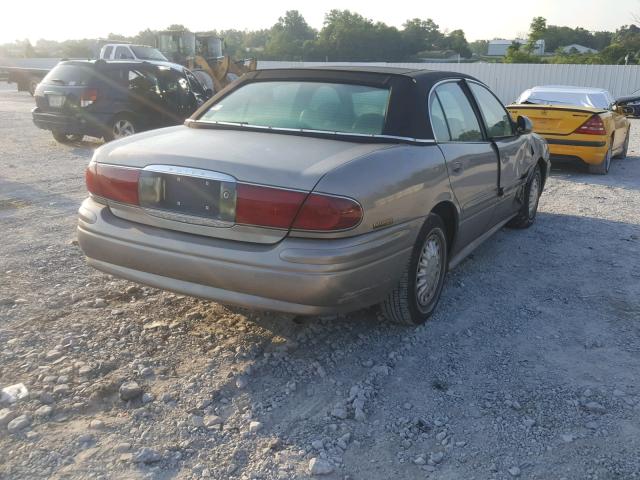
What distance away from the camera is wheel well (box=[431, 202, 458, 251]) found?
3.96 meters

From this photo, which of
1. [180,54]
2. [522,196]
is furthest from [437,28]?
[522,196]

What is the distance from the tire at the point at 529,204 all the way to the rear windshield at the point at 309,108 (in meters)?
2.86

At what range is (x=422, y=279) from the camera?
12.7ft

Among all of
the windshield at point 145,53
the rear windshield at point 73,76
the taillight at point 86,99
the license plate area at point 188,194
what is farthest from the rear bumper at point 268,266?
the windshield at point 145,53

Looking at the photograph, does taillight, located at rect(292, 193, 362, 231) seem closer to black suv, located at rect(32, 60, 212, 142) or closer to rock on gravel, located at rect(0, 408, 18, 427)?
rock on gravel, located at rect(0, 408, 18, 427)

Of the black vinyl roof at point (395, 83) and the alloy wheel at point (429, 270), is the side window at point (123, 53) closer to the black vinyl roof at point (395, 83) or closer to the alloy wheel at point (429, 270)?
the black vinyl roof at point (395, 83)

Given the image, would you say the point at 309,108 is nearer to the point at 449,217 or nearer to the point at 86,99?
the point at 449,217

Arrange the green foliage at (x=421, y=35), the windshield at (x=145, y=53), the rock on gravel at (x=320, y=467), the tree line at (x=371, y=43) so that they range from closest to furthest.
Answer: the rock on gravel at (x=320, y=467) → the windshield at (x=145, y=53) → the tree line at (x=371, y=43) → the green foliage at (x=421, y=35)

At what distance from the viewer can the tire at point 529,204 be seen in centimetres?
618

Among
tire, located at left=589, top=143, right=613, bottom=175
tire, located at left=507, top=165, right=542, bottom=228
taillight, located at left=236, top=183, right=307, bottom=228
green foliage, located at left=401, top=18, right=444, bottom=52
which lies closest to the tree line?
green foliage, located at left=401, top=18, right=444, bottom=52

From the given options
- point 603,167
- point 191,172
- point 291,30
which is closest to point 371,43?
point 291,30

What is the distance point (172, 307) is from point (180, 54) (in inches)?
1027

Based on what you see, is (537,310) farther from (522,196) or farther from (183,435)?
(183,435)

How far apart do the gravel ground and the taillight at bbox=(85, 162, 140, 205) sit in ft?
2.75
